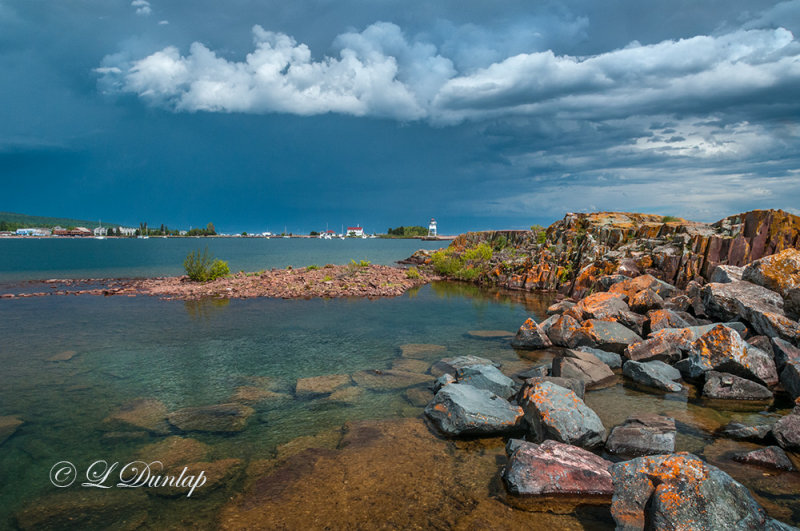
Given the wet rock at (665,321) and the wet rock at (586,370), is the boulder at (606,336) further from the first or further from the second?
the wet rock at (586,370)

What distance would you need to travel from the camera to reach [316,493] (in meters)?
6.66

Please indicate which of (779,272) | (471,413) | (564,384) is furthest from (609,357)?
(779,272)

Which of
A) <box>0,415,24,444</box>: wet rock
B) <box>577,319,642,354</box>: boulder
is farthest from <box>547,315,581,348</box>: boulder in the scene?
<box>0,415,24,444</box>: wet rock

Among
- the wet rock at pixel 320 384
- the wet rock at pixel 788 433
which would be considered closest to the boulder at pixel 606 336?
the wet rock at pixel 788 433

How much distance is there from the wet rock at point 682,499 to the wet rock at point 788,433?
3.74 meters

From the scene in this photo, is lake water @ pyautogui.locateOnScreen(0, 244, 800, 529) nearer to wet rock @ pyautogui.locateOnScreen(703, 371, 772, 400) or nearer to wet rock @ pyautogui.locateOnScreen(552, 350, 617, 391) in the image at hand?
wet rock @ pyautogui.locateOnScreen(552, 350, 617, 391)

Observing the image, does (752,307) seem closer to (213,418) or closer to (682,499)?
(682,499)

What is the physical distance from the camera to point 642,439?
7.88m

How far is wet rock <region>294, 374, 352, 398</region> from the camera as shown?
1133 cm

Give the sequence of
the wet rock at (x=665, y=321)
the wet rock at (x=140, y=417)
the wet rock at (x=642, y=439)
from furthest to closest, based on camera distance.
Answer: the wet rock at (x=665, y=321)
the wet rock at (x=140, y=417)
the wet rock at (x=642, y=439)

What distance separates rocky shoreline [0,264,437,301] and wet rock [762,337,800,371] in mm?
23769

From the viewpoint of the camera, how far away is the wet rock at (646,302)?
60.1 feet

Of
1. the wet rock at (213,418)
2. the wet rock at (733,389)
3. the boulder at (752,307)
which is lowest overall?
the wet rock at (733,389)

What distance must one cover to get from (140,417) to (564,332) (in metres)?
15.3
